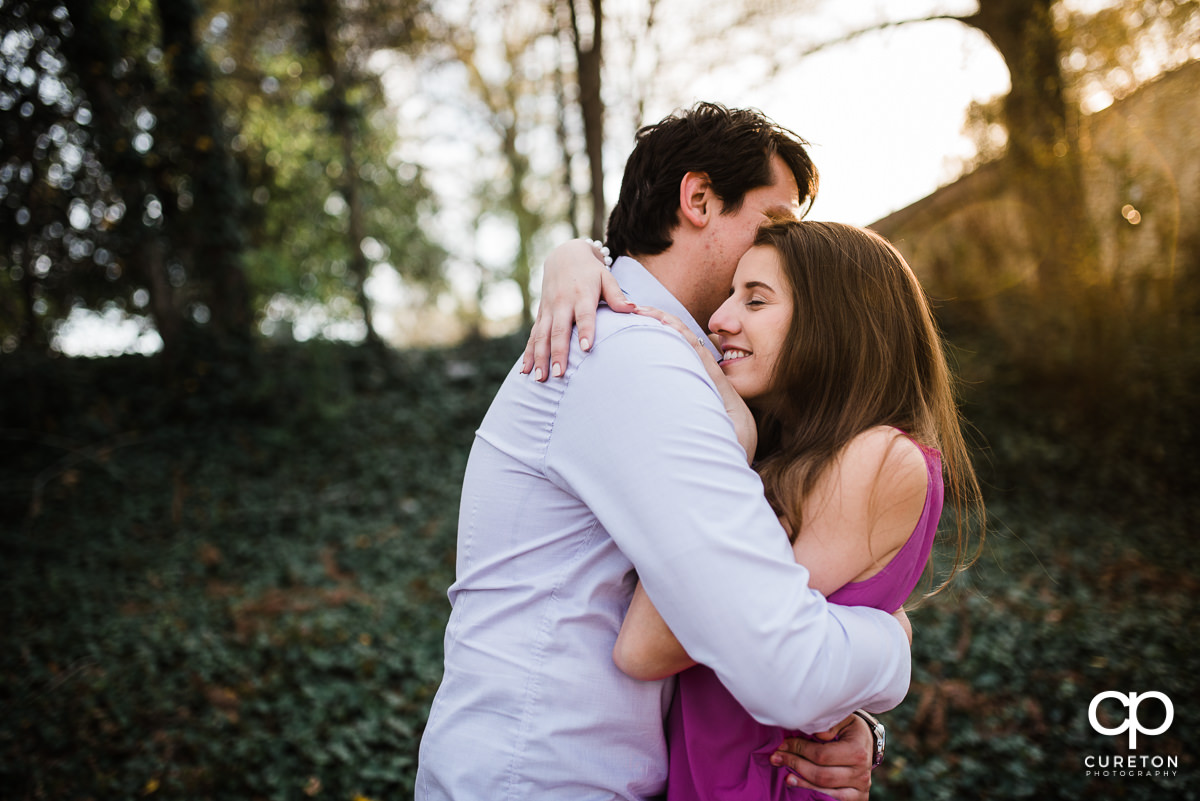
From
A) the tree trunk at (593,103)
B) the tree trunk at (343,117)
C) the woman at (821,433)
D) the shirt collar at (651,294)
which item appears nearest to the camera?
the woman at (821,433)

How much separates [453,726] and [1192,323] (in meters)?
11.8

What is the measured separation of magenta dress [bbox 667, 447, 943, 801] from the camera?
1397 millimetres

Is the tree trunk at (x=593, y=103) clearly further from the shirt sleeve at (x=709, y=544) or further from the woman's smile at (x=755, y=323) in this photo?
the shirt sleeve at (x=709, y=544)

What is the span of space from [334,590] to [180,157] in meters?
6.65

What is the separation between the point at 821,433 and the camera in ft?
4.93

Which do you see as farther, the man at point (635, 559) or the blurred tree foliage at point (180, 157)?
the blurred tree foliage at point (180, 157)

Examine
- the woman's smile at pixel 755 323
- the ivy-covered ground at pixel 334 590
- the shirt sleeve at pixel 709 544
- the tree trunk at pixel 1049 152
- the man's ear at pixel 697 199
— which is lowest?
the ivy-covered ground at pixel 334 590

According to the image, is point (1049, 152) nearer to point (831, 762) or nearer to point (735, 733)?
point (831, 762)

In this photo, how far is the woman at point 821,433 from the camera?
136 centimetres

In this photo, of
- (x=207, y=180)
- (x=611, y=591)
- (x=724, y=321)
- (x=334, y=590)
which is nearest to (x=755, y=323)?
(x=724, y=321)

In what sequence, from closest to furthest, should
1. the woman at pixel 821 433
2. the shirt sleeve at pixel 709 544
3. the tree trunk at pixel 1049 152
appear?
the shirt sleeve at pixel 709 544, the woman at pixel 821 433, the tree trunk at pixel 1049 152

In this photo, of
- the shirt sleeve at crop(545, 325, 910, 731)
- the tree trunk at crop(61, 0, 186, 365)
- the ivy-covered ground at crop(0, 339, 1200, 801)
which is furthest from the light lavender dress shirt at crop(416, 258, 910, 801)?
the tree trunk at crop(61, 0, 186, 365)

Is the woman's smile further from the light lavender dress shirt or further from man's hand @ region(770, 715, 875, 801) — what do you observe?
man's hand @ region(770, 715, 875, 801)

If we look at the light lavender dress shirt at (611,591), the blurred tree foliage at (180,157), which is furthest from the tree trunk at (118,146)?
the light lavender dress shirt at (611,591)
